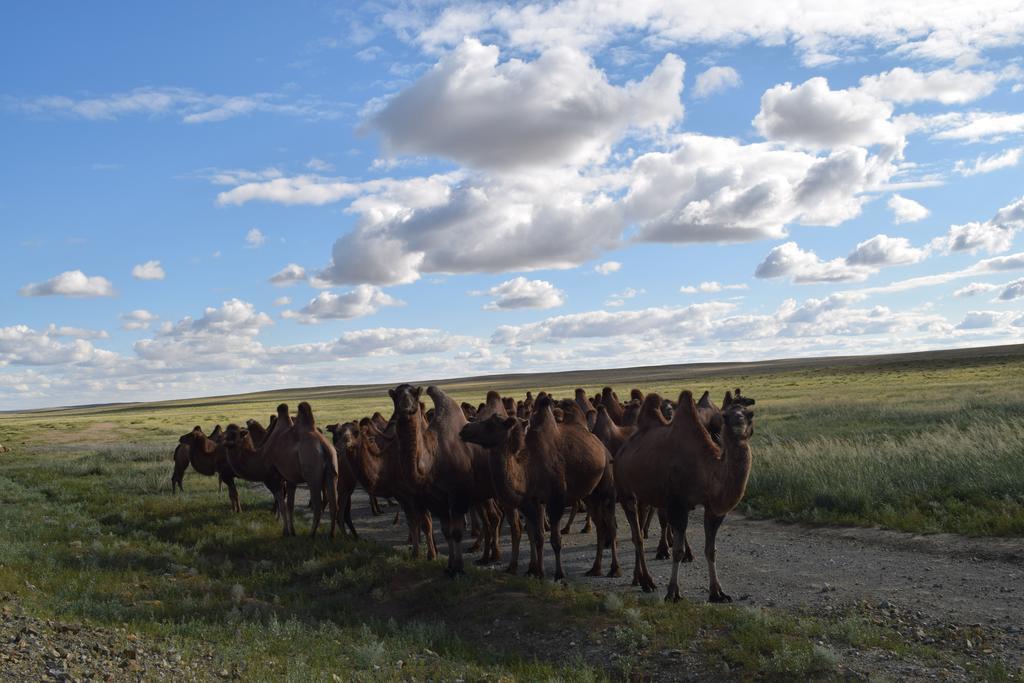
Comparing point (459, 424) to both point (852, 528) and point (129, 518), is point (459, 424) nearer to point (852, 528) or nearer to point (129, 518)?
point (852, 528)

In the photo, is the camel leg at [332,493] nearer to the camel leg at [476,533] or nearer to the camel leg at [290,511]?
the camel leg at [290,511]

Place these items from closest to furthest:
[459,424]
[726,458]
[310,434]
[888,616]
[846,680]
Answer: [846,680], [888,616], [726,458], [459,424], [310,434]

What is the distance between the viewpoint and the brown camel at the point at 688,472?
9.86 meters

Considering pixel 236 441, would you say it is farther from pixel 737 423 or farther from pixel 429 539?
pixel 737 423

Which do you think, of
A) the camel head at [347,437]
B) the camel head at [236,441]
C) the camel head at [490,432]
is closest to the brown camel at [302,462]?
the camel head at [347,437]

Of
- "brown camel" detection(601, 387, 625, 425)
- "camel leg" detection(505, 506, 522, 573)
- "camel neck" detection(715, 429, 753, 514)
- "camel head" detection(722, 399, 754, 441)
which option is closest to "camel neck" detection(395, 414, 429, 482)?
"camel leg" detection(505, 506, 522, 573)

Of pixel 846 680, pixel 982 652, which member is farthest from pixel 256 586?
pixel 982 652

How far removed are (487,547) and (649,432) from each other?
375 cm

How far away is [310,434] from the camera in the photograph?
633 inches

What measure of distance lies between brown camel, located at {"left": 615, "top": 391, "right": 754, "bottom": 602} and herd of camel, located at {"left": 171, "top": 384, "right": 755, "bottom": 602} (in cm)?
2

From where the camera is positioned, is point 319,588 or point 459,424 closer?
point 319,588

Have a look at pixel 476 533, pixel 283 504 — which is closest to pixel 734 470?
pixel 476 533

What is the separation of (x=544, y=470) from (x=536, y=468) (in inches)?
4.6

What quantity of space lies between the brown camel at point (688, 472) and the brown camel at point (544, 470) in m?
0.98
